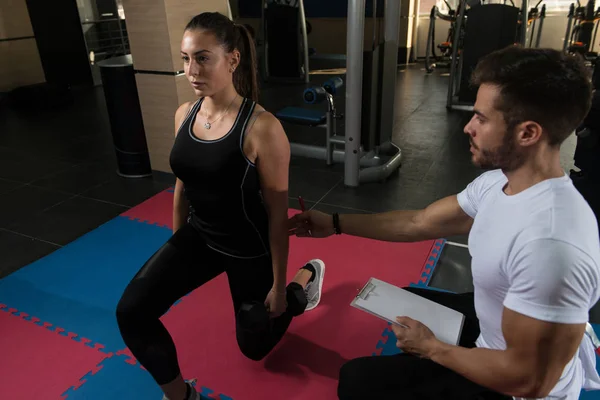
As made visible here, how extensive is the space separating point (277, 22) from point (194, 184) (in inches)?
224

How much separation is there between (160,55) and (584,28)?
Result: 24.3ft

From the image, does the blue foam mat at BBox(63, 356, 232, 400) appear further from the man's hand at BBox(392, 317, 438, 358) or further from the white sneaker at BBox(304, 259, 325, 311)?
the man's hand at BBox(392, 317, 438, 358)

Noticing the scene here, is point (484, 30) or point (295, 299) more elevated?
point (484, 30)

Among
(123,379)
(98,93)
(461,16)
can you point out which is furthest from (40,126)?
(461,16)

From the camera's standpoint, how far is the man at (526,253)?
88 cm

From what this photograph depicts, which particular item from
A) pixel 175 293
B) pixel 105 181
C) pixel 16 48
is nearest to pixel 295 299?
pixel 175 293

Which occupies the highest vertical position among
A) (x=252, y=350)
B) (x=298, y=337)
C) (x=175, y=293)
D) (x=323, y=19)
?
(x=323, y=19)

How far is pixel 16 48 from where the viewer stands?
6.22 meters

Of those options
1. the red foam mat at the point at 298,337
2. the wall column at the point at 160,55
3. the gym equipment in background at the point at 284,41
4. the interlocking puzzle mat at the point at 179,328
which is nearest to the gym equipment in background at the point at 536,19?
the gym equipment in background at the point at 284,41

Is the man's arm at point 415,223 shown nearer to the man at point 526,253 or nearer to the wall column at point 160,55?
the man at point 526,253

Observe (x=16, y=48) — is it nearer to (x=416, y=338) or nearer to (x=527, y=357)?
(x=416, y=338)

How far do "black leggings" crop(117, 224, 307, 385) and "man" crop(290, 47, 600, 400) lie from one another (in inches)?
22.9

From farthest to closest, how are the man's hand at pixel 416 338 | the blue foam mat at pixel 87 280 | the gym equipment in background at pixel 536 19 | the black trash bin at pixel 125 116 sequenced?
the gym equipment in background at pixel 536 19, the black trash bin at pixel 125 116, the blue foam mat at pixel 87 280, the man's hand at pixel 416 338

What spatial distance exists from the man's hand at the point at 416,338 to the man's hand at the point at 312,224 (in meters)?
0.54
